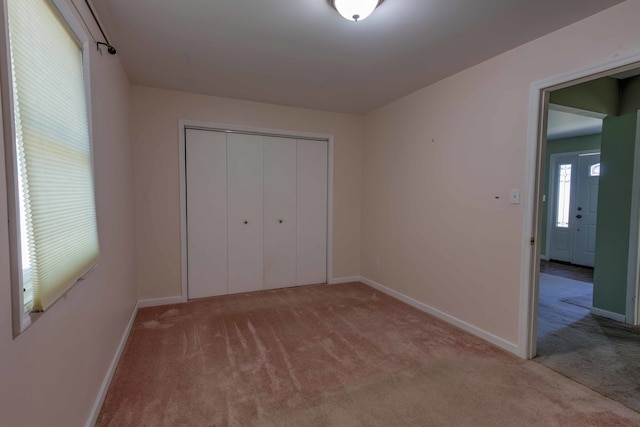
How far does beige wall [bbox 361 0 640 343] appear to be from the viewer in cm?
215

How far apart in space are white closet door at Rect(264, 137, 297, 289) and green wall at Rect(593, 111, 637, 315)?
3.43 metres

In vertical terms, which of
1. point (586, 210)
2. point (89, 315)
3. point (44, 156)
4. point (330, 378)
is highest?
point (44, 156)

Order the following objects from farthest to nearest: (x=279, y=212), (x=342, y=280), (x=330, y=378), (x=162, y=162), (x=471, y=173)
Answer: (x=342, y=280), (x=279, y=212), (x=162, y=162), (x=471, y=173), (x=330, y=378)

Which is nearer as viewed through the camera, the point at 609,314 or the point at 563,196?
the point at 609,314

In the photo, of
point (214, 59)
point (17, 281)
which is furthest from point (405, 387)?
point (214, 59)

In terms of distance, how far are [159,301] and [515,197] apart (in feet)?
12.1

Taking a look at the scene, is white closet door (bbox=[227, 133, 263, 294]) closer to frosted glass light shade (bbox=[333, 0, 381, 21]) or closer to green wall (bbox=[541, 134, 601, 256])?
frosted glass light shade (bbox=[333, 0, 381, 21])

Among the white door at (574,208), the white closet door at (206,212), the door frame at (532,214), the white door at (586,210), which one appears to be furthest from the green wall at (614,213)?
the white closet door at (206,212)

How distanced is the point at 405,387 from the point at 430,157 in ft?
7.24

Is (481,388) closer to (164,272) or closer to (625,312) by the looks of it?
(625,312)

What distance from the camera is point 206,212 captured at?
3676 millimetres

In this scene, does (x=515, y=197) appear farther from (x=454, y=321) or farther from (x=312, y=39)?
(x=312, y=39)

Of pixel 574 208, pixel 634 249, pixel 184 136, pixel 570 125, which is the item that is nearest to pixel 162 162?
pixel 184 136

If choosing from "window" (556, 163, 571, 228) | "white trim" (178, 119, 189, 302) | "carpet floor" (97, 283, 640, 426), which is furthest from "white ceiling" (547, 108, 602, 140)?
"white trim" (178, 119, 189, 302)
